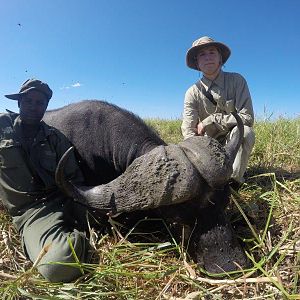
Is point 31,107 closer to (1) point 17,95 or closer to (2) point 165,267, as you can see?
(1) point 17,95

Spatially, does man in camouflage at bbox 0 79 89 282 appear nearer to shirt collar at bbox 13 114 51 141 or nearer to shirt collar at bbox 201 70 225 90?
shirt collar at bbox 13 114 51 141

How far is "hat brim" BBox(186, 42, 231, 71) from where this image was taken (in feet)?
16.1

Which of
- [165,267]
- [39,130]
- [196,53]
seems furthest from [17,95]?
[196,53]

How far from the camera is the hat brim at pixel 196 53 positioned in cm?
490

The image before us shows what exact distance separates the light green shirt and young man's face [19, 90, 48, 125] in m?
1.97

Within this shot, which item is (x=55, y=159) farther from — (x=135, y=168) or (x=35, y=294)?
(x=35, y=294)

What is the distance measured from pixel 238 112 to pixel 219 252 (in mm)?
2409

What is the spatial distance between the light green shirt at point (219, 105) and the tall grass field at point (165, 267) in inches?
43.2

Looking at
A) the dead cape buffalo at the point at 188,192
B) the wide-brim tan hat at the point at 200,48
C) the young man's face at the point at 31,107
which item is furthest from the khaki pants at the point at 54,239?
the wide-brim tan hat at the point at 200,48

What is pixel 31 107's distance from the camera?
3635 mm

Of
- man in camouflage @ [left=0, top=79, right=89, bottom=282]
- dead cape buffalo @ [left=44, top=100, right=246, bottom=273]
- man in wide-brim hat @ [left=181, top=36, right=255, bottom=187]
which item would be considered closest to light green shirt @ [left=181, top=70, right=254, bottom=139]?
man in wide-brim hat @ [left=181, top=36, right=255, bottom=187]

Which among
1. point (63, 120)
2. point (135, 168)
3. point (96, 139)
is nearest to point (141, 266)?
point (135, 168)

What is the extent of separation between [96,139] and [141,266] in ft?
4.80

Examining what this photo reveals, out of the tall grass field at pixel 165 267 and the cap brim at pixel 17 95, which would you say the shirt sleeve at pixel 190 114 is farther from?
the cap brim at pixel 17 95
